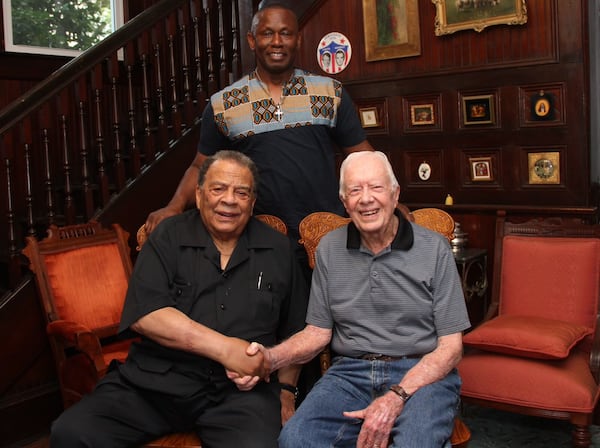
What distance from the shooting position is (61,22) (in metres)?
5.62

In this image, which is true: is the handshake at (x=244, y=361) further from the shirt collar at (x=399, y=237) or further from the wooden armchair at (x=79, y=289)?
the wooden armchair at (x=79, y=289)

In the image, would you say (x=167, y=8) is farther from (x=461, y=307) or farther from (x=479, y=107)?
(x=461, y=307)

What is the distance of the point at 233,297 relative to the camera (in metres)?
2.37

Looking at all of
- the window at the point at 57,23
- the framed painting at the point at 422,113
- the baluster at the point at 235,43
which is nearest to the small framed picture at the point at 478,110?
the framed painting at the point at 422,113

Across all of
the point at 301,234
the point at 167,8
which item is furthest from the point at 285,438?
the point at 167,8

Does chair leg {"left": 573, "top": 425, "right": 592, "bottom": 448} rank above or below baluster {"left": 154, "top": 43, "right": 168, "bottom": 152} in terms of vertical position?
below

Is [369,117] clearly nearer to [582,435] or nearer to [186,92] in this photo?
[186,92]

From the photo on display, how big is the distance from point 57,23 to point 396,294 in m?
4.47

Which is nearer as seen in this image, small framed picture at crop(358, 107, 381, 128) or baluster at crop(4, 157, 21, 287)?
baluster at crop(4, 157, 21, 287)

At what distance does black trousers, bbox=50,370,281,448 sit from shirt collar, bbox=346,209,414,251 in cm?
58

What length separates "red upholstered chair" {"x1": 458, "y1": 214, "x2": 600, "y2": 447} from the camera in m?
2.90

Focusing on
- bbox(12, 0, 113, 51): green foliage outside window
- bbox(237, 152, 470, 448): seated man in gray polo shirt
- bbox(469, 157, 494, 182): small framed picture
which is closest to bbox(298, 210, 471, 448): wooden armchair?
bbox(237, 152, 470, 448): seated man in gray polo shirt

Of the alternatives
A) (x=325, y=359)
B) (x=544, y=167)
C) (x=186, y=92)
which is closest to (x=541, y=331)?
(x=325, y=359)

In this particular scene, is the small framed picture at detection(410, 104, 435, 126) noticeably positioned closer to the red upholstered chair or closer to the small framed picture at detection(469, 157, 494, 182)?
the small framed picture at detection(469, 157, 494, 182)
